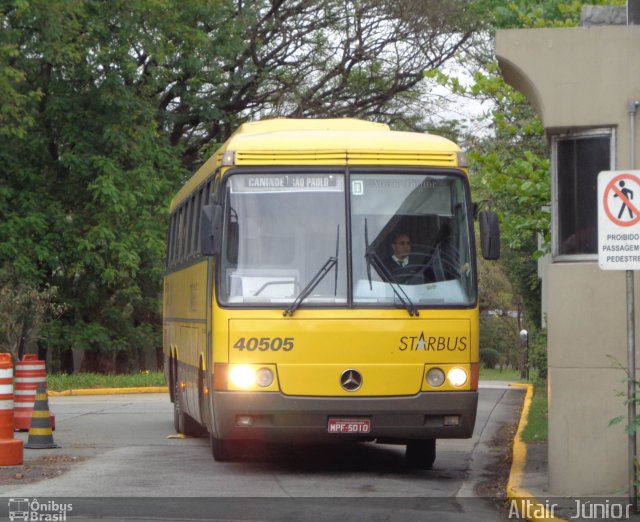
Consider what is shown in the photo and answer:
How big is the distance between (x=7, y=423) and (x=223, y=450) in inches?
88.6

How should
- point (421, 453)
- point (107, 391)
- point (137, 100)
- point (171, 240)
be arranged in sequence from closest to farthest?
point (421, 453)
point (171, 240)
point (107, 391)
point (137, 100)

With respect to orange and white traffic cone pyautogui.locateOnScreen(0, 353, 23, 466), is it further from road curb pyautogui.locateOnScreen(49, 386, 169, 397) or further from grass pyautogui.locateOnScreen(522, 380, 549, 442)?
road curb pyautogui.locateOnScreen(49, 386, 169, 397)

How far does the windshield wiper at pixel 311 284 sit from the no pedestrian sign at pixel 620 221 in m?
3.40

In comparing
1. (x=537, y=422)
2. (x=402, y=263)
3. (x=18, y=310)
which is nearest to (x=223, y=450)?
(x=402, y=263)

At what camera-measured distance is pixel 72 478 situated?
43.7 feet

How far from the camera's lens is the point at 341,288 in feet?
43.5

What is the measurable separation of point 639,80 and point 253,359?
4.35 meters

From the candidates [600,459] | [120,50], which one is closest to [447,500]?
[600,459]

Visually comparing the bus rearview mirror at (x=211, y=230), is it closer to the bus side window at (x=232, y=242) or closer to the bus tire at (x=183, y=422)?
the bus side window at (x=232, y=242)

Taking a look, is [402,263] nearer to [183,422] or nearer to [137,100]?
[183,422]

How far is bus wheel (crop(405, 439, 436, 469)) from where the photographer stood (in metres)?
14.6

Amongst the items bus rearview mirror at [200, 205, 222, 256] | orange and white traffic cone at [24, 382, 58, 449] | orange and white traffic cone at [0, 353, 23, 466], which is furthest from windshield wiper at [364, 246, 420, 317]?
orange and white traffic cone at [24, 382, 58, 449]

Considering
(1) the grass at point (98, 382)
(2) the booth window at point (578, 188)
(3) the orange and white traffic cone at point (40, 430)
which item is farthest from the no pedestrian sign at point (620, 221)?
(1) the grass at point (98, 382)

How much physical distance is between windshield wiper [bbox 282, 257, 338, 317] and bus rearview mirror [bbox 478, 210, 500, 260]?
4.71ft
